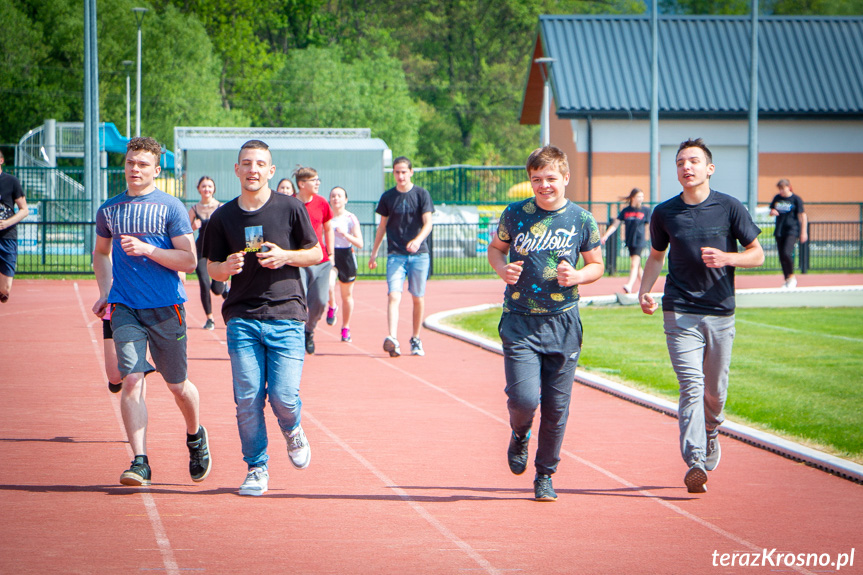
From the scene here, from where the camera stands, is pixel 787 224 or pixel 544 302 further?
pixel 787 224

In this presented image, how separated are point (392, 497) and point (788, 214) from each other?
58.0ft

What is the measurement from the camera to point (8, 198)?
1248 cm

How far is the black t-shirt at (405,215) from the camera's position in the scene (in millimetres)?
12438

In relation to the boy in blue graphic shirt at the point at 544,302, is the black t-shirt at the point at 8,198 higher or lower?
higher

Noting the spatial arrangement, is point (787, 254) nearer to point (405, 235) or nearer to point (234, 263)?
point (405, 235)

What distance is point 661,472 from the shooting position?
23.9 feet

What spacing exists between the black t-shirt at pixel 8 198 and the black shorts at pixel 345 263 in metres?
3.69

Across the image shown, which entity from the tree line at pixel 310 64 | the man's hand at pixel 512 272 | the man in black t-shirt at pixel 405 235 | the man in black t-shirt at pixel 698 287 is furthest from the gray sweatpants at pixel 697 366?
the tree line at pixel 310 64

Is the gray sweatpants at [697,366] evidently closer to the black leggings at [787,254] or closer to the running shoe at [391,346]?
the running shoe at [391,346]

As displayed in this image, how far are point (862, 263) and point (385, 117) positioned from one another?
1595 inches

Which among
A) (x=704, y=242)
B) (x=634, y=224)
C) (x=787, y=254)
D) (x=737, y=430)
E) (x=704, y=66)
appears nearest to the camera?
(x=704, y=242)

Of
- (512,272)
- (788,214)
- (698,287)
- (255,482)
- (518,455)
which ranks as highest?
(788,214)

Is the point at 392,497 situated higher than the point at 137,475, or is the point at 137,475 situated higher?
the point at 137,475

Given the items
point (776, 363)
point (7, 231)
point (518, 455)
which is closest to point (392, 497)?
point (518, 455)
